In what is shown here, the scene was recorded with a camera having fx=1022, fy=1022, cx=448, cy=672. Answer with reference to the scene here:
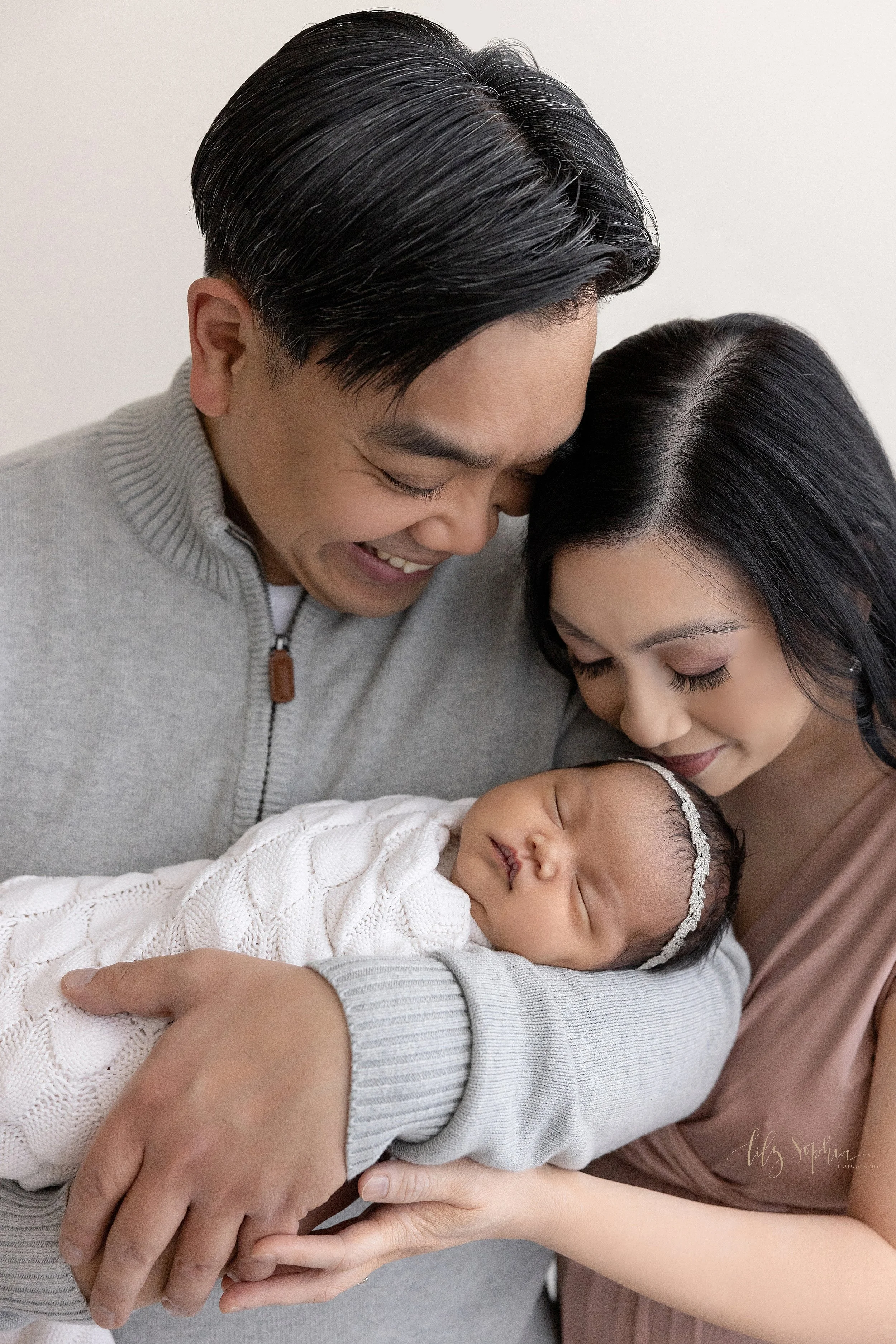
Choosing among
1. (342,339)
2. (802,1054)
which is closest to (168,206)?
(342,339)

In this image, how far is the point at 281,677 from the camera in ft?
5.16

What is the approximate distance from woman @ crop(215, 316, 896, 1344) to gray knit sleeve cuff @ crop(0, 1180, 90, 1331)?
26 centimetres


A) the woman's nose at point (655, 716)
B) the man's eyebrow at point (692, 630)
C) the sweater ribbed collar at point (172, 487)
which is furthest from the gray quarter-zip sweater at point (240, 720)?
the man's eyebrow at point (692, 630)

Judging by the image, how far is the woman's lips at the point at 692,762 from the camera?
1.54 m

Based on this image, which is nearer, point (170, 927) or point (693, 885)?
point (170, 927)

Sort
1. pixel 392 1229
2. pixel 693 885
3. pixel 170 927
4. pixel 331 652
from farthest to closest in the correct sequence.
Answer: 1. pixel 331 652
2. pixel 693 885
3. pixel 170 927
4. pixel 392 1229

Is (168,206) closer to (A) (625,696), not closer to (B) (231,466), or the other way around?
(B) (231,466)

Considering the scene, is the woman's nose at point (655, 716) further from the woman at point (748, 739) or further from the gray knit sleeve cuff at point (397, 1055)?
the gray knit sleeve cuff at point (397, 1055)

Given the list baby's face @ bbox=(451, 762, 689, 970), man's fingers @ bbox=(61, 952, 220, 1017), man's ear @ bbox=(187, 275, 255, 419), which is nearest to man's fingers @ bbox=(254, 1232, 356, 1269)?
man's fingers @ bbox=(61, 952, 220, 1017)

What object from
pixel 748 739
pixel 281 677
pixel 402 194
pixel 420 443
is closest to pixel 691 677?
pixel 748 739

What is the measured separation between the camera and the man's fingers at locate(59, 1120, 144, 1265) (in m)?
1.08

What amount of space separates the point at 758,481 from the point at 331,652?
704mm

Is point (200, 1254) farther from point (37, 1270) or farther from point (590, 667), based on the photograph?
point (590, 667)

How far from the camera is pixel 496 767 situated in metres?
1.65
